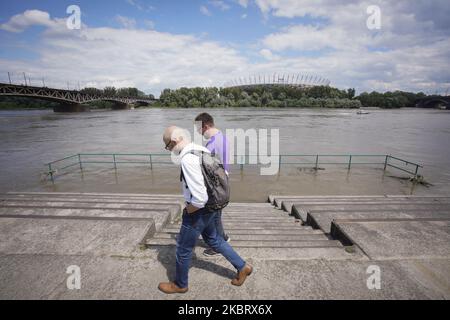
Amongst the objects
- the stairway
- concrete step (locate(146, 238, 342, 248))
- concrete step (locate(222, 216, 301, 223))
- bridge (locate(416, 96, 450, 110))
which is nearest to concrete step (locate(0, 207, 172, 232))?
the stairway

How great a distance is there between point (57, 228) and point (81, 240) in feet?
2.13

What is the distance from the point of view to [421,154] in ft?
56.6

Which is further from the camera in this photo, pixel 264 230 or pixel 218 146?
pixel 264 230

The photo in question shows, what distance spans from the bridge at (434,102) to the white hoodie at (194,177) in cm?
14737

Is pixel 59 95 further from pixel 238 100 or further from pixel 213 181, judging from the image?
pixel 213 181

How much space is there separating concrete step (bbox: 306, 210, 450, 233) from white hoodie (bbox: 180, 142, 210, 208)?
296cm

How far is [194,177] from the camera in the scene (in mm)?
2281

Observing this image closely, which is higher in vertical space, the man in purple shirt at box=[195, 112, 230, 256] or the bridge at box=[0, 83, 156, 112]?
the bridge at box=[0, 83, 156, 112]

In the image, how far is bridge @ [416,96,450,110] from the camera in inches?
4115

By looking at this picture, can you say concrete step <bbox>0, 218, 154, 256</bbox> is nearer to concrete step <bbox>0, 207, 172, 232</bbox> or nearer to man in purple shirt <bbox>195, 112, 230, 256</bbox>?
concrete step <bbox>0, 207, 172, 232</bbox>

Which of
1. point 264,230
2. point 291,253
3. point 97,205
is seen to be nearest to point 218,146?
point 291,253

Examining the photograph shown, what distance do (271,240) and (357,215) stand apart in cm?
192

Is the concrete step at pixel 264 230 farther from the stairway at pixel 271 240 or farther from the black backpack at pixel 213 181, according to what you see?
the black backpack at pixel 213 181
